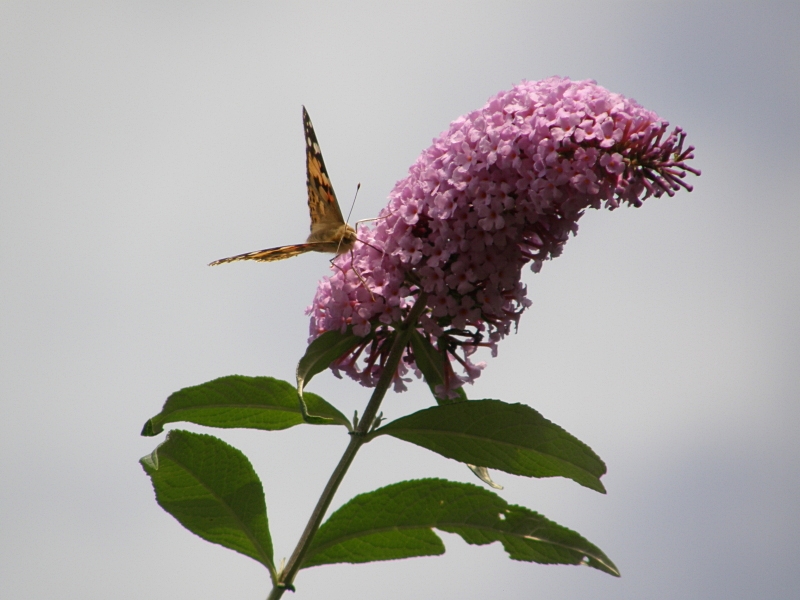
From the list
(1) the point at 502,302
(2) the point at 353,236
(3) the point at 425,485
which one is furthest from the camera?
(2) the point at 353,236

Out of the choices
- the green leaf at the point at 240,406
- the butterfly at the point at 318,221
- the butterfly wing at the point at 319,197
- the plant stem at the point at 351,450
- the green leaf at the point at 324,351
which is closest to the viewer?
the plant stem at the point at 351,450

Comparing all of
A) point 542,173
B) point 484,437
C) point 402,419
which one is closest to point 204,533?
point 402,419

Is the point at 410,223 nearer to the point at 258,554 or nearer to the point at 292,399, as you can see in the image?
the point at 292,399

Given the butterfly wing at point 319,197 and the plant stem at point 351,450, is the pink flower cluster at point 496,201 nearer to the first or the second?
the plant stem at point 351,450

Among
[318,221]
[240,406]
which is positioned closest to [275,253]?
[318,221]

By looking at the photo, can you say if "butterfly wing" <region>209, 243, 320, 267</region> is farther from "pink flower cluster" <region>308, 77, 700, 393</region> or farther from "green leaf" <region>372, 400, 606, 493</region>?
"green leaf" <region>372, 400, 606, 493</region>

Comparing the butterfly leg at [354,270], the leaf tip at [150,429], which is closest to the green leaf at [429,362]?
the butterfly leg at [354,270]

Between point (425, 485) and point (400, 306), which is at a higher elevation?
point (400, 306)

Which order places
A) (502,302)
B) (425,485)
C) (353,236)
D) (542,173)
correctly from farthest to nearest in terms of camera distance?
1. (353,236)
2. (502,302)
3. (542,173)
4. (425,485)

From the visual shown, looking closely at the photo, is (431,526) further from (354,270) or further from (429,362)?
(354,270)
